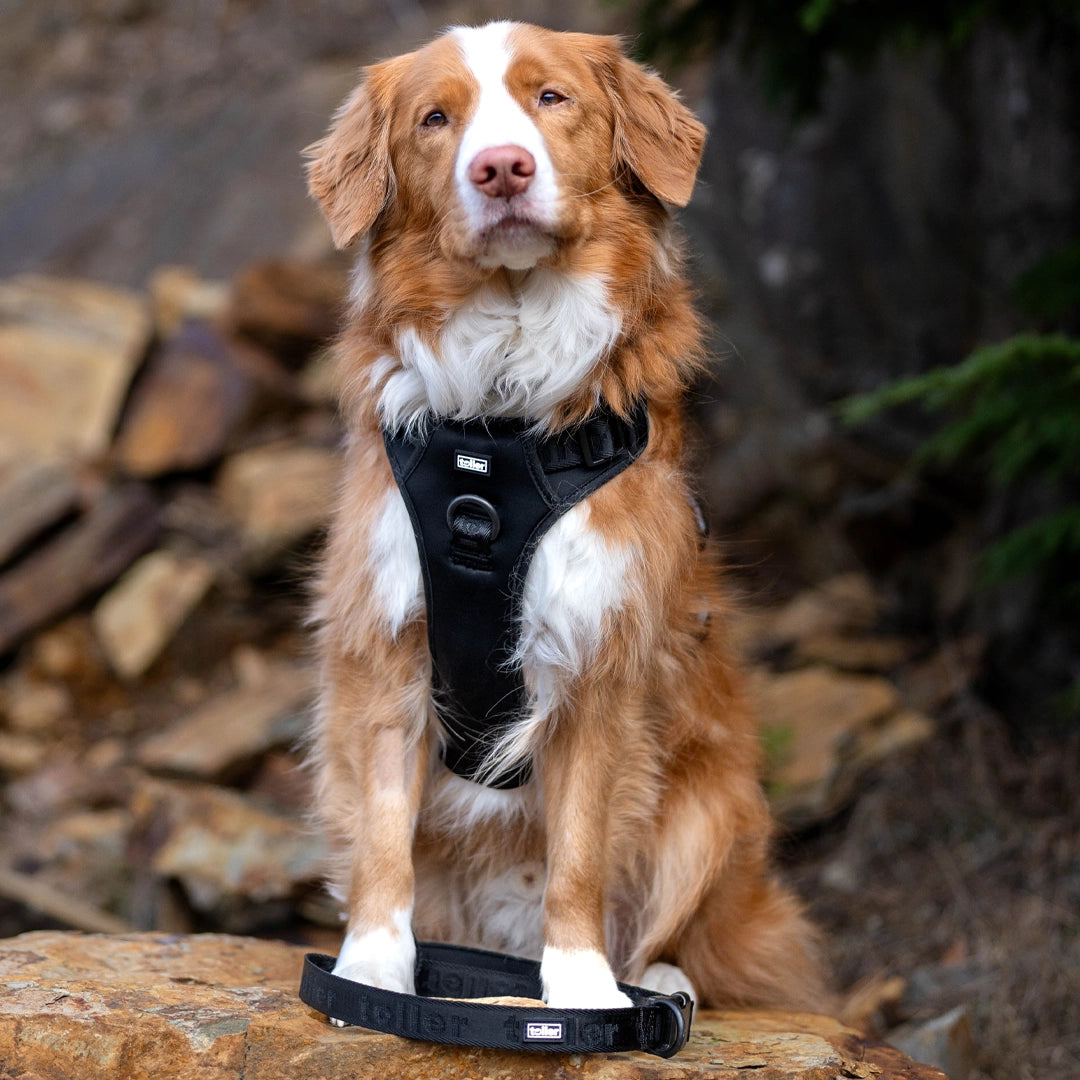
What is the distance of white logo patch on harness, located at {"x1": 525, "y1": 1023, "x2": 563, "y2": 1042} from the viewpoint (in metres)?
2.33

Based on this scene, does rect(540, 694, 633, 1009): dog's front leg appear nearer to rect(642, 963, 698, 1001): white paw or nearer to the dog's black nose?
rect(642, 963, 698, 1001): white paw

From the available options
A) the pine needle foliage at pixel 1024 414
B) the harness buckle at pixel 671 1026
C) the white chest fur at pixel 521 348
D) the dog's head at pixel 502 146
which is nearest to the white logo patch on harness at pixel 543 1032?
the harness buckle at pixel 671 1026

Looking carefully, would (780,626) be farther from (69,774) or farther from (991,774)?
(69,774)

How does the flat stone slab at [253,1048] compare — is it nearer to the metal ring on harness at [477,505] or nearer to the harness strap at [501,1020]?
the harness strap at [501,1020]

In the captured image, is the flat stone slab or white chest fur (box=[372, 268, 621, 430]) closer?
the flat stone slab

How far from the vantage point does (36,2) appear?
12.4 m

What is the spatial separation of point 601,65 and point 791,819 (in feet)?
10.6

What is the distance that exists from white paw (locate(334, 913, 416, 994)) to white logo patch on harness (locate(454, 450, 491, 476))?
991 millimetres

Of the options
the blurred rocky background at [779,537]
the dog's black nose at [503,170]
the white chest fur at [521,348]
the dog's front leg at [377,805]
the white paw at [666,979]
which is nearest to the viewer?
the dog's black nose at [503,170]

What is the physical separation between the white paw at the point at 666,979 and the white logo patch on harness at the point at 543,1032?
0.70m

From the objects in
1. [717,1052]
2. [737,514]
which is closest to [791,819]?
[737,514]

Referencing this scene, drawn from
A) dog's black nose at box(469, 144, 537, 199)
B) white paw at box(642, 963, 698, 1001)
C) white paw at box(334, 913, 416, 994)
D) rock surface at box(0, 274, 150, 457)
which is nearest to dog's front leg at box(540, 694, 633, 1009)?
white paw at box(334, 913, 416, 994)

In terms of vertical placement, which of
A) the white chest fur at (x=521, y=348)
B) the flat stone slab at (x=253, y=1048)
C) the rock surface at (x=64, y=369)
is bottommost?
the flat stone slab at (x=253, y=1048)

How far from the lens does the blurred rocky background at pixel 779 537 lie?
434 cm
